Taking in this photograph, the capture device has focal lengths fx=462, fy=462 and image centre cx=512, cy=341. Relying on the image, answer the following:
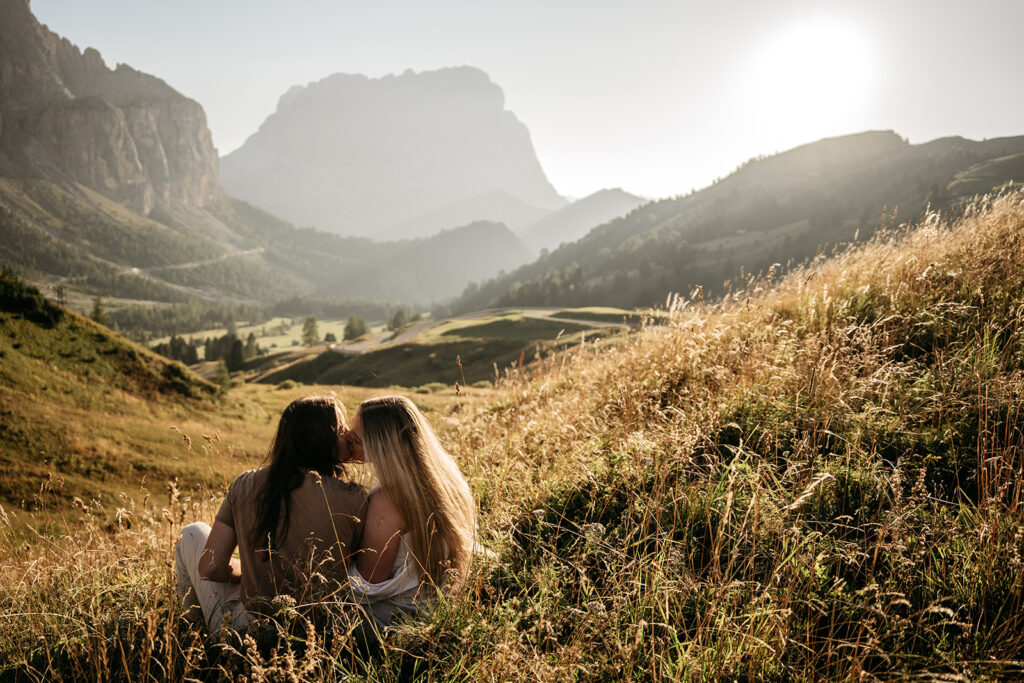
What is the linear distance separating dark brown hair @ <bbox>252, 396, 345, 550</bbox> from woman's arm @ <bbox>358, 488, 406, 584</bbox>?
52cm

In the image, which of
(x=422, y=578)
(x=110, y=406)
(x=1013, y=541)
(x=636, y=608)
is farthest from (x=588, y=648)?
(x=110, y=406)

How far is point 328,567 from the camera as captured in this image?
120 inches

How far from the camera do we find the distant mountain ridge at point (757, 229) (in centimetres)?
11044

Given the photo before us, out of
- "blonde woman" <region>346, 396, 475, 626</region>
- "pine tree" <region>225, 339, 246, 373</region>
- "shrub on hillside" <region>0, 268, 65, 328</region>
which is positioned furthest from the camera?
"pine tree" <region>225, 339, 246, 373</region>

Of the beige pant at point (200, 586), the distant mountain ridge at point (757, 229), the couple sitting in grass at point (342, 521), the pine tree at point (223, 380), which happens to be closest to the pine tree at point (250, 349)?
the pine tree at point (223, 380)

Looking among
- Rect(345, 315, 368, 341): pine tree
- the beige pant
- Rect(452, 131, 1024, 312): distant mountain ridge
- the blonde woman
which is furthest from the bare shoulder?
Rect(345, 315, 368, 341): pine tree

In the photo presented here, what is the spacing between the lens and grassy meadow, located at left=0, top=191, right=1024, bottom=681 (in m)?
2.12

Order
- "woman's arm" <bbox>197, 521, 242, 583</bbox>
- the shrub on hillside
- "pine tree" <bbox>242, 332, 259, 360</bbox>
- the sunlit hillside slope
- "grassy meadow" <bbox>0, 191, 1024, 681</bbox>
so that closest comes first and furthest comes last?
1. "grassy meadow" <bbox>0, 191, 1024, 681</bbox>
2. "woman's arm" <bbox>197, 521, 242, 583</bbox>
3. the sunlit hillside slope
4. the shrub on hillside
5. "pine tree" <bbox>242, 332, 259, 360</bbox>

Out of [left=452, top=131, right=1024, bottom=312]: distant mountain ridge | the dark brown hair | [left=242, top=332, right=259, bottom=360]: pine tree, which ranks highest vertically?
[left=452, top=131, right=1024, bottom=312]: distant mountain ridge

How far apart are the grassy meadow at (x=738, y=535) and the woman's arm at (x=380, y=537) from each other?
1.48ft

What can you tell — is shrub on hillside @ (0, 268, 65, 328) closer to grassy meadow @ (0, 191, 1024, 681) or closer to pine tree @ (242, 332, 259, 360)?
grassy meadow @ (0, 191, 1024, 681)

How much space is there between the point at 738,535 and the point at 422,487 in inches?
76.9

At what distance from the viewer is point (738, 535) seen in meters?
2.76

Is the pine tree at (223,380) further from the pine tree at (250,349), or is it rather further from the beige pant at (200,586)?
the pine tree at (250,349)
